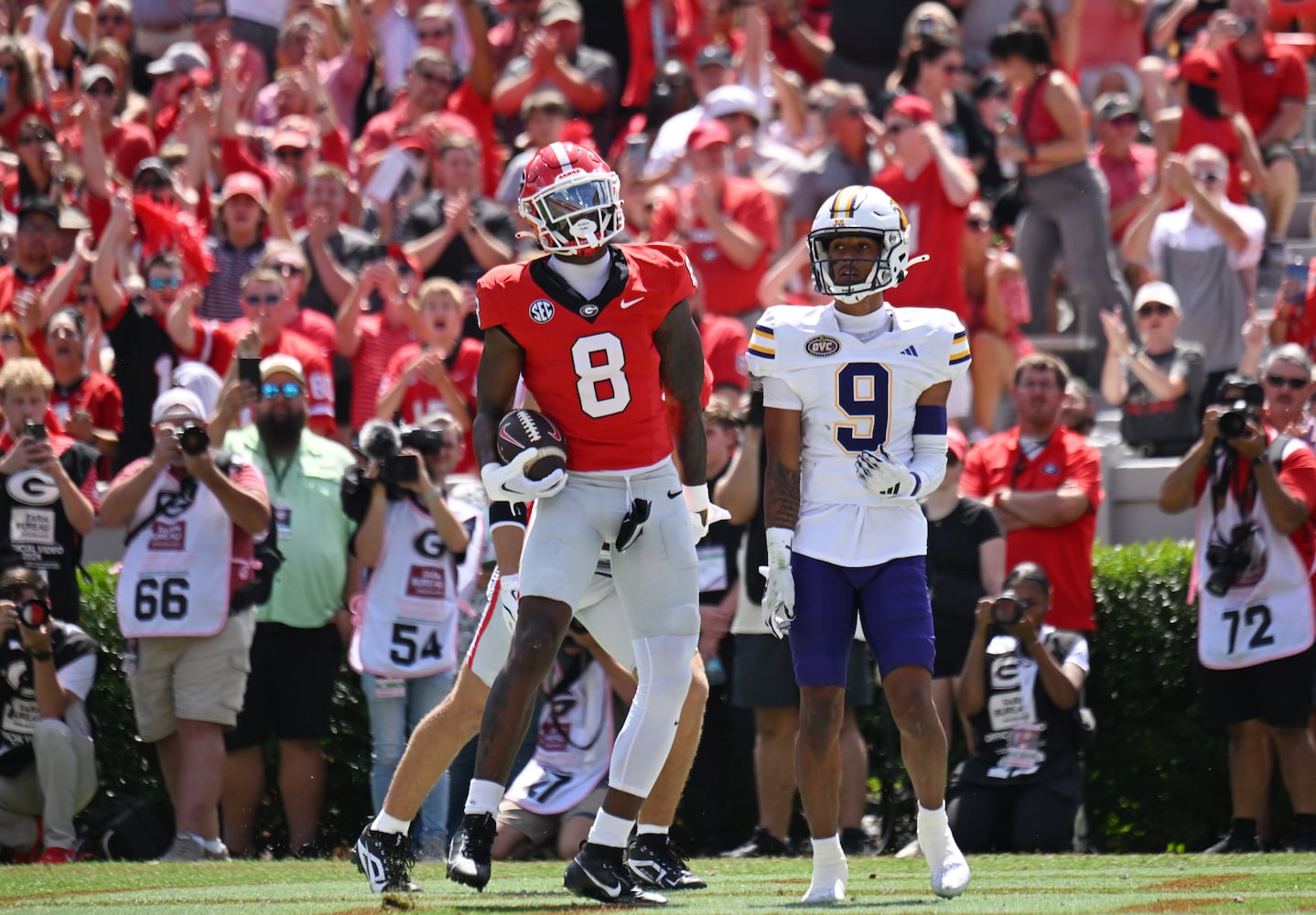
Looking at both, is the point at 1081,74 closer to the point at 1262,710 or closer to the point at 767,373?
the point at 1262,710

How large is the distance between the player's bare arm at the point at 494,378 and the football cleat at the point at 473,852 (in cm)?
111

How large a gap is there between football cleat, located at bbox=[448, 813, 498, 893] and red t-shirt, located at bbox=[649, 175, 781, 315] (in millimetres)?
6364

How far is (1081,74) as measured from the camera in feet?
48.9

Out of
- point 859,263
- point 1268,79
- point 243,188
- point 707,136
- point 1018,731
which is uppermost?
point 1268,79

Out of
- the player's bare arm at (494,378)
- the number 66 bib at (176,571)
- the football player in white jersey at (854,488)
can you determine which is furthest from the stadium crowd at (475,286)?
the player's bare arm at (494,378)

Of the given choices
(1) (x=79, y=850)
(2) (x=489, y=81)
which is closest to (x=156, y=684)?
(1) (x=79, y=850)

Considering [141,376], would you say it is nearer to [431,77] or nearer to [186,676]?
[186,676]

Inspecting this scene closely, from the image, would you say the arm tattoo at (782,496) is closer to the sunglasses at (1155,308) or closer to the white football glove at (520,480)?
the white football glove at (520,480)

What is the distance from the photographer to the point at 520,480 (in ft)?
20.0

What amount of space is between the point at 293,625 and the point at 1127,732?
397cm

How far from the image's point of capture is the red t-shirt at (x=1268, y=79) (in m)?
13.6

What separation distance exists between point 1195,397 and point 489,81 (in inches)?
237

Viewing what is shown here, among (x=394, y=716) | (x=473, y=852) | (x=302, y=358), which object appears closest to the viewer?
(x=473, y=852)

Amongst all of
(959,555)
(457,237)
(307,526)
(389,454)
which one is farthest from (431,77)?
(959,555)
